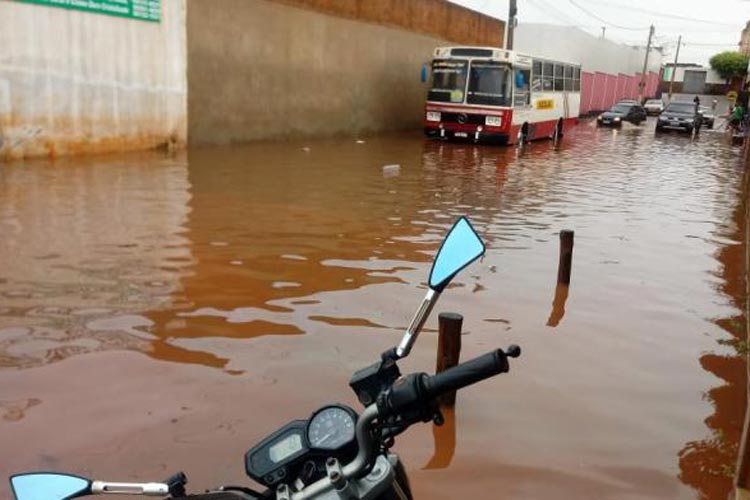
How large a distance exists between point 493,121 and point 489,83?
1.14 metres

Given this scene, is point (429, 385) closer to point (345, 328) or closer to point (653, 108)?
point (345, 328)

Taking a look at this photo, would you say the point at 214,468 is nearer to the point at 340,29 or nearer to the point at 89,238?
the point at 89,238

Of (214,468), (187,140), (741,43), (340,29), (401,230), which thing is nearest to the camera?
(214,468)

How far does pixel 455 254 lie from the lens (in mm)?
1754

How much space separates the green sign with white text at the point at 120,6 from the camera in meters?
13.8

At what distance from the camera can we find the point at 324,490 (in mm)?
1677

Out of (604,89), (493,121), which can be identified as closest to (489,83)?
(493,121)

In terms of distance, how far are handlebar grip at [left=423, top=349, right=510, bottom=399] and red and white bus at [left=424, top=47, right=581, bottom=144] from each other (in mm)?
20392

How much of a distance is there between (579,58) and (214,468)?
46.5 meters

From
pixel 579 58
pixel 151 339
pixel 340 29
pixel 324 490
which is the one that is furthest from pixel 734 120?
pixel 324 490

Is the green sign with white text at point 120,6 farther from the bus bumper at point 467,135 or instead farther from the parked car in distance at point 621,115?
the parked car in distance at point 621,115

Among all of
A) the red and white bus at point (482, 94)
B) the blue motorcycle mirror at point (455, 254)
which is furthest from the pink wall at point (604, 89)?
the blue motorcycle mirror at point (455, 254)

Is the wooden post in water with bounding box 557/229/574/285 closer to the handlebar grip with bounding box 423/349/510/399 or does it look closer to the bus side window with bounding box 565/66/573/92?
the handlebar grip with bounding box 423/349/510/399

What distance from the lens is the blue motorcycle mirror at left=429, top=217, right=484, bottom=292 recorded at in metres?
1.73
